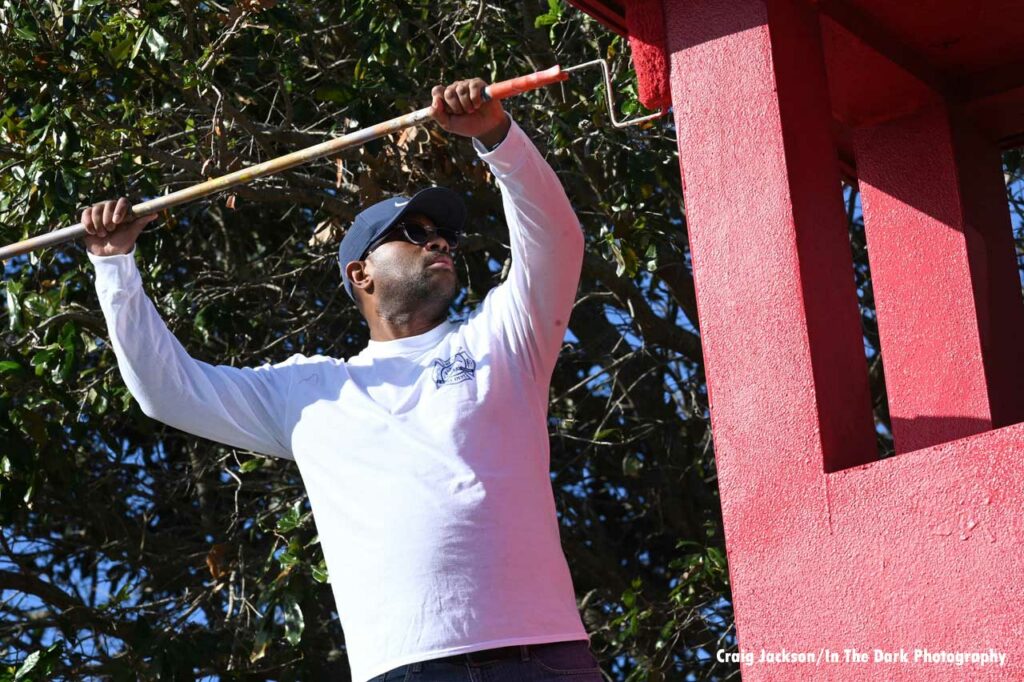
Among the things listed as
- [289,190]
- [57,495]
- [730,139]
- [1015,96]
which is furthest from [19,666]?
[1015,96]

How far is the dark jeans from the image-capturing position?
2551 millimetres

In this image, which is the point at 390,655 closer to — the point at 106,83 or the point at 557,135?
the point at 557,135

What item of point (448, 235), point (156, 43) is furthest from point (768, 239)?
point (156, 43)

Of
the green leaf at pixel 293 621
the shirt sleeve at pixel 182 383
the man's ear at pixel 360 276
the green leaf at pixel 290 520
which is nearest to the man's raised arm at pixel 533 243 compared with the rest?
the man's ear at pixel 360 276

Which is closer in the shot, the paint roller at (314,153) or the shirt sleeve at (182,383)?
the paint roller at (314,153)

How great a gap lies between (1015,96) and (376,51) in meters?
2.52

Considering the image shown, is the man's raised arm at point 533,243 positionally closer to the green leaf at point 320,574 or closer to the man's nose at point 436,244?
the man's nose at point 436,244

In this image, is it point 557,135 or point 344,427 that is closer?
point 344,427

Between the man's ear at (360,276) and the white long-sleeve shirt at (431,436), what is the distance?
150 mm

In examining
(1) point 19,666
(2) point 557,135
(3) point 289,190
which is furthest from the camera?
(3) point 289,190

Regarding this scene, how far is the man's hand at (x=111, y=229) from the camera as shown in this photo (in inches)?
123

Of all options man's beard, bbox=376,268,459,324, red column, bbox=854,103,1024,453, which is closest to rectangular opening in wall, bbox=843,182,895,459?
red column, bbox=854,103,1024,453

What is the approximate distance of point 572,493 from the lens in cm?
713

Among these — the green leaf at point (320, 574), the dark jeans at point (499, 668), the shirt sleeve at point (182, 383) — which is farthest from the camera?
the green leaf at point (320, 574)
